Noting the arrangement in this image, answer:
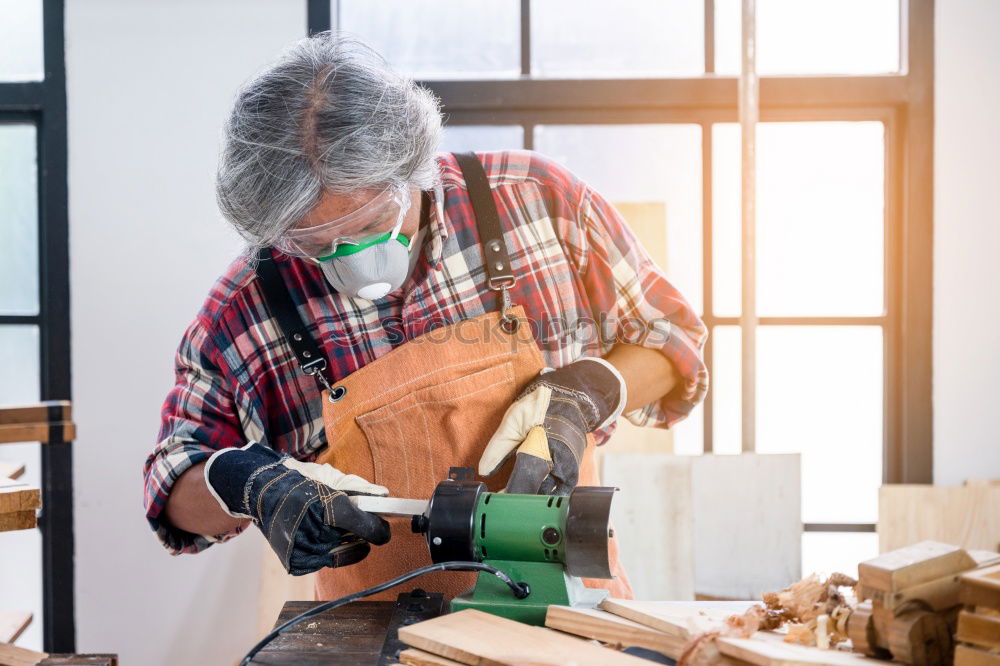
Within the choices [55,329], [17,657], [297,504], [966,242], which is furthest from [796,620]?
[55,329]

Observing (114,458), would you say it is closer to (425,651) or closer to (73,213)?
(73,213)

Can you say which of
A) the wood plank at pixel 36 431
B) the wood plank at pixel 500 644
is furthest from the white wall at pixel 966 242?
the wood plank at pixel 36 431

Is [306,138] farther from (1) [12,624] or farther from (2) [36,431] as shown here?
(1) [12,624]

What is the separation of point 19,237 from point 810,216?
2815 mm

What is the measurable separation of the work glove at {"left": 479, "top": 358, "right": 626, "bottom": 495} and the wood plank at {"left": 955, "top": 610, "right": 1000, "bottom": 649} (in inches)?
25.9

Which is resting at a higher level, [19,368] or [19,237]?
[19,237]

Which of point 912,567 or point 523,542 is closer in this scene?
point 912,567

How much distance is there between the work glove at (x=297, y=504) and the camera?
1252mm

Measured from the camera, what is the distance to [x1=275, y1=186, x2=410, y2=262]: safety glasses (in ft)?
4.25

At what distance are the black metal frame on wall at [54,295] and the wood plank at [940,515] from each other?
2.77m

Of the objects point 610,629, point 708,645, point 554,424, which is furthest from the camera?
point 554,424

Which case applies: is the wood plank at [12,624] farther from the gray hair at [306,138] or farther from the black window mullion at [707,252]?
the black window mullion at [707,252]

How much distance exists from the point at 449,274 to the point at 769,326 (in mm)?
1784

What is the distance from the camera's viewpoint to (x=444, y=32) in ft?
9.45
